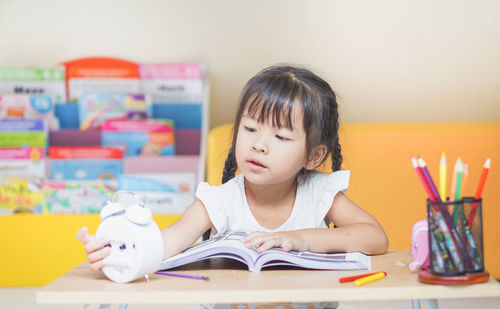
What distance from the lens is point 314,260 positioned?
0.97 m

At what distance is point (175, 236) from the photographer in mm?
1115

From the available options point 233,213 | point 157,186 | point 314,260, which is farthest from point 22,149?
point 314,260

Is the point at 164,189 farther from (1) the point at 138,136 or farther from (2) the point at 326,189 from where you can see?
(2) the point at 326,189

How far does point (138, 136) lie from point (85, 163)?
0.63 feet

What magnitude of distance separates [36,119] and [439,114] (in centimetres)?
Answer: 138

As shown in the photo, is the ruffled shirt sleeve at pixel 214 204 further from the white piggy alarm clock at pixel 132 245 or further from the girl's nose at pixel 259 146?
the white piggy alarm clock at pixel 132 245

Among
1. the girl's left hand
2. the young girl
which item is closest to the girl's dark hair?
the young girl

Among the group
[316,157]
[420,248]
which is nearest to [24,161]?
[316,157]

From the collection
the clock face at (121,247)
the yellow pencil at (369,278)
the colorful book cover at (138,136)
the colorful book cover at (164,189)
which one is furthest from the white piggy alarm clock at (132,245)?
the colorful book cover at (138,136)

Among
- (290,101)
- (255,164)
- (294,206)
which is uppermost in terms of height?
(290,101)

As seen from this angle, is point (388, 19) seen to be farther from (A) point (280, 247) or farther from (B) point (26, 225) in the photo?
(A) point (280, 247)

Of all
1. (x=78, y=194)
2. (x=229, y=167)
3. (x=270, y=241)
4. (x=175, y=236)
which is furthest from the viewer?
(x=78, y=194)

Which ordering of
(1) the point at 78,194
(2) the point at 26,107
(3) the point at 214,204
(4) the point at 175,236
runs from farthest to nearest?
1. (2) the point at 26,107
2. (1) the point at 78,194
3. (3) the point at 214,204
4. (4) the point at 175,236

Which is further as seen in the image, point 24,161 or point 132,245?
point 24,161
